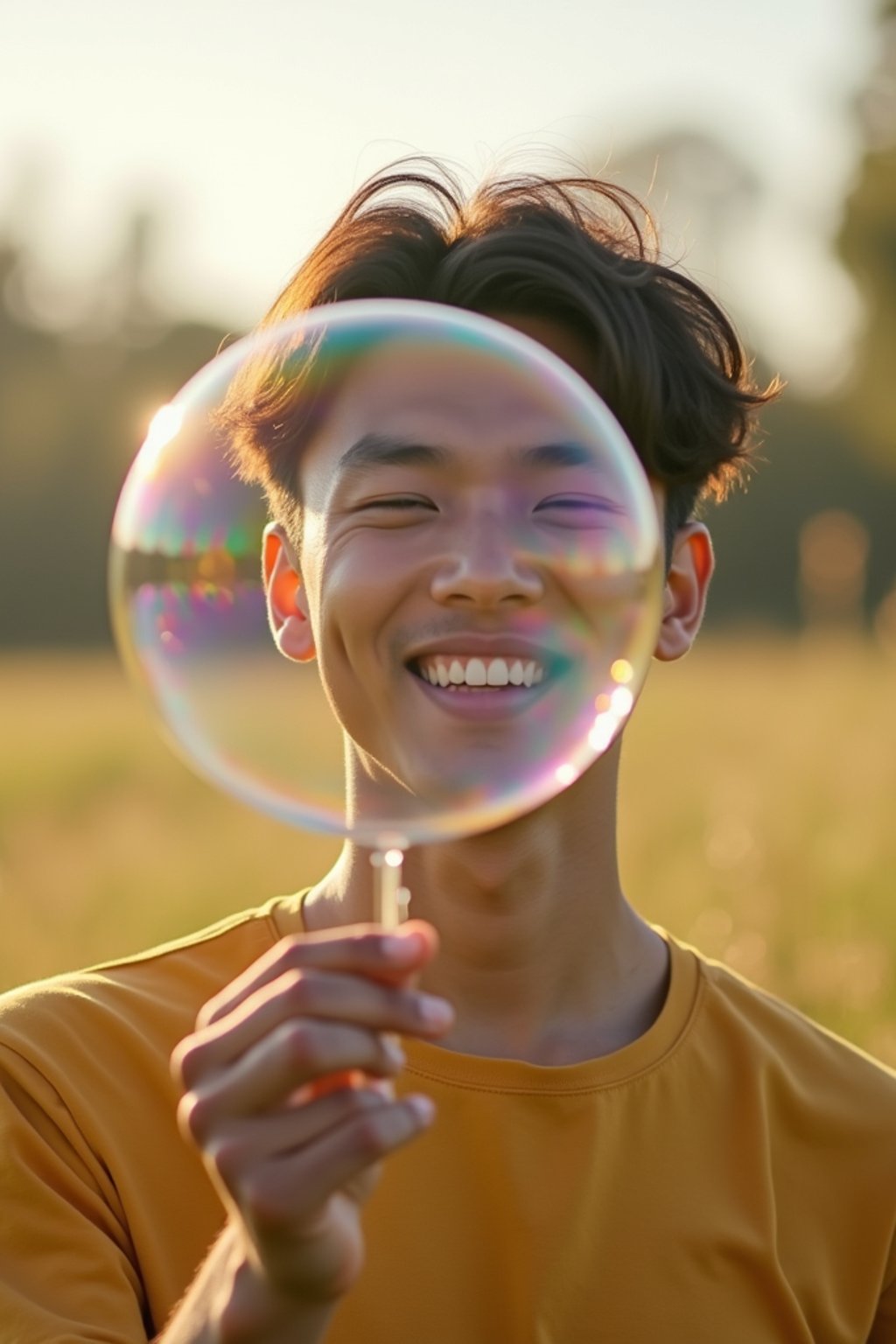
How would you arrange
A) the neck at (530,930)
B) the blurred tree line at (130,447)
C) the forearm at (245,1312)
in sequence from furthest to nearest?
the blurred tree line at (130,447)
the neck at (530,930)
the forearm at (245,1312)

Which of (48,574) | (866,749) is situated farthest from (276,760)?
(48,574)

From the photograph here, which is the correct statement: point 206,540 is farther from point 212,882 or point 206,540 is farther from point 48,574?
point 48,574

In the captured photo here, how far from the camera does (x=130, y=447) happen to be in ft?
74.1

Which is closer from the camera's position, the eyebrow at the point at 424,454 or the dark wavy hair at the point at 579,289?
the eyebrow at the point at 424,454

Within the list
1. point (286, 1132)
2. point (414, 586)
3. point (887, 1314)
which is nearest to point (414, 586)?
point (414, 586)

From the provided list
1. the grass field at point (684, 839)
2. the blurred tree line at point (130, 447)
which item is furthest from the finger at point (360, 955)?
the blurred tree line at point (130, 447)

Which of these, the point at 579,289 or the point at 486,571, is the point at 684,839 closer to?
the point at 579,289

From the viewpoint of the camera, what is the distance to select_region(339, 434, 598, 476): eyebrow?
8.45 feet

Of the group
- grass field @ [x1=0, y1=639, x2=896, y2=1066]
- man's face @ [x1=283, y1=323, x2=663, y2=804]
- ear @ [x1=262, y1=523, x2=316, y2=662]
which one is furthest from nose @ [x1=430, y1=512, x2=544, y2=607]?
grass field @ [x1=0, y1=639, x2=896, y2=1066]

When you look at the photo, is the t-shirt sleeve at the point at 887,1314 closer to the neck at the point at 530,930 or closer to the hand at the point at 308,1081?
the neck at the point at 530,930

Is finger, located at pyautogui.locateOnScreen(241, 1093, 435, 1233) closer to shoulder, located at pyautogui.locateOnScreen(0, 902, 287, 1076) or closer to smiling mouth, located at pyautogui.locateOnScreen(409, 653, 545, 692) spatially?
smiling mouth, located at pyautogui.locateOnScreen(409, 653, 545, 692)

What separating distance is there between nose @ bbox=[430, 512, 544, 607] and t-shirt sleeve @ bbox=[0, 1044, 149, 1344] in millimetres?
893

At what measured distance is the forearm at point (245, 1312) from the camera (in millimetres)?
2117

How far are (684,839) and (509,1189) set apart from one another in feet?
18.6
